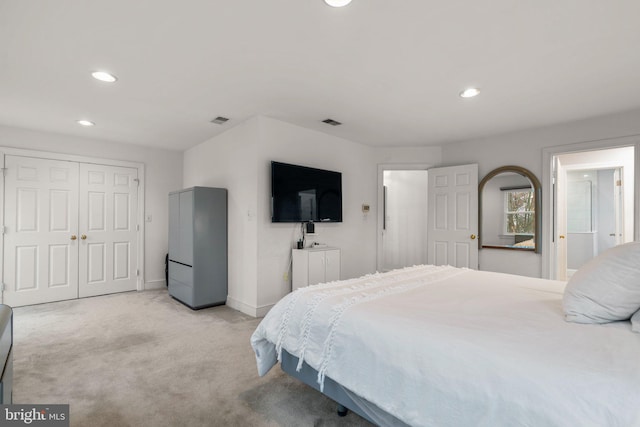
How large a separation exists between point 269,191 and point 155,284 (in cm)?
292

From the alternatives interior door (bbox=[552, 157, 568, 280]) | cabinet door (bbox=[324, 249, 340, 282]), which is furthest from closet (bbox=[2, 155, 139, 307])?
interior door (bbox=[552, 157, 568, 280])

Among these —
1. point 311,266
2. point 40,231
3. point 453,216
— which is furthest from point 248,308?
point 453,216

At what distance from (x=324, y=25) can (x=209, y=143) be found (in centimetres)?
320

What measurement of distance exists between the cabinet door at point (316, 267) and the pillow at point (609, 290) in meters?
2.71

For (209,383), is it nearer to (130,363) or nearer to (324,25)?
(130,363)

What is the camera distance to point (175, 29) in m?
2.06

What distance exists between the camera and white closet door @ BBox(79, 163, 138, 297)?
4.64 meters

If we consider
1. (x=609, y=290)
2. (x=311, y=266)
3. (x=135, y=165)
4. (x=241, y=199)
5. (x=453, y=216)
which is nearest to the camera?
(x=609, y=290)

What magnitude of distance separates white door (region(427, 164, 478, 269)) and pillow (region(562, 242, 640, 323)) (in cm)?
324

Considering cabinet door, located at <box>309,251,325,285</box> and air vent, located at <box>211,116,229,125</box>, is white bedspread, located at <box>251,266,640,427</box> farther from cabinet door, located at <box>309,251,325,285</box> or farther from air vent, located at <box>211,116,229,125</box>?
air vent, located at <box>211,116,229,125</box>

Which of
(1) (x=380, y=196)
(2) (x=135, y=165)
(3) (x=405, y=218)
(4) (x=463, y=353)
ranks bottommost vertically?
(4) (x=463, y=353)

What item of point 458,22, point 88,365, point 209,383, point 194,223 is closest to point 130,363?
point 88,365

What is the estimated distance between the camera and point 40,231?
430 cm

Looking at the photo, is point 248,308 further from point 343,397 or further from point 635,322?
point 635,322
